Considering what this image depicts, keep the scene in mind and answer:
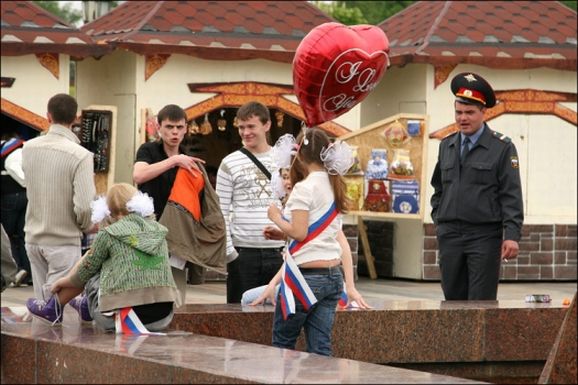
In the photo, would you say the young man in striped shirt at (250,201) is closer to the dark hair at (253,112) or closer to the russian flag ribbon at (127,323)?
the dark hair at (253,112)

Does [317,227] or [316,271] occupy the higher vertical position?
[317,227]

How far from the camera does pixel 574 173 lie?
1858 centimetres

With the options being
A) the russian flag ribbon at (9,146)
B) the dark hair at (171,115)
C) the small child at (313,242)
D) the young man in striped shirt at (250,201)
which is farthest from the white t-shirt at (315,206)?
the russian flag ribbon at (9,146)

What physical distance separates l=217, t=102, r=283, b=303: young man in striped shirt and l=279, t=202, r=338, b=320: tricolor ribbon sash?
1433mm

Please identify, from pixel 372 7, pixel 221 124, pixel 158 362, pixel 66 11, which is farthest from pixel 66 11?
pixel 158 362

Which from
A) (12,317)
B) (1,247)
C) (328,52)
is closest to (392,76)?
(328,52)

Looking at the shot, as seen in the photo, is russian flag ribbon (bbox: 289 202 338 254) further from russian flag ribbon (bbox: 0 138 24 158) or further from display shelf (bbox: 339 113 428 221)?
display shelf (bbox: 339 113 428 221)

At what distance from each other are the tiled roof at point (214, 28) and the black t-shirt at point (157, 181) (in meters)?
7.32

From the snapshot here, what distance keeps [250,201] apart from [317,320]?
1579 mm

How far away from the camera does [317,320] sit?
8203 mm

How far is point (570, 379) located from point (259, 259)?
11.1 feet

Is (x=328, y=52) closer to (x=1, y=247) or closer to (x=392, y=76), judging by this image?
(x=1, y=247)

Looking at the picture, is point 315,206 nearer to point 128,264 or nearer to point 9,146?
point 128,264

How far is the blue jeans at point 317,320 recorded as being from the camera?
8109 millimetres
